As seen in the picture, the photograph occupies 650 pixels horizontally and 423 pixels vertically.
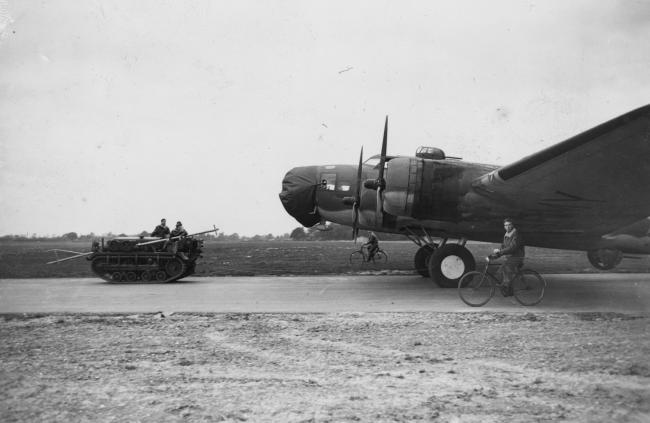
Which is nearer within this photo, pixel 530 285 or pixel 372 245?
pixel 530 285

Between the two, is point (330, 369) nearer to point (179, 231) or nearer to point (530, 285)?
point (530, 285)

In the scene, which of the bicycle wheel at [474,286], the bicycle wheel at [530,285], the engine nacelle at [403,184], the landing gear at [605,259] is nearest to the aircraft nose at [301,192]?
the engine nacelle at [403,184]

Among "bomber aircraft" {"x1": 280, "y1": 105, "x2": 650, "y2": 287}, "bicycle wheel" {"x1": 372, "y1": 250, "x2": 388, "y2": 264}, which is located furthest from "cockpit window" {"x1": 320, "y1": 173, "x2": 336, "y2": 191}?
"bicycle wheel" {"x1": 372, "y1": 250, "x2": 388, "y2": 264}

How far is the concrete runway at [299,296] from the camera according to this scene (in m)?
9.05

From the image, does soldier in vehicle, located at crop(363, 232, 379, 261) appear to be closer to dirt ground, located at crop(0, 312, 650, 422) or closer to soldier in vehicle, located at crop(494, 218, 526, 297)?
soldier in vehicle, located at crop(494, 218, 526, 297)

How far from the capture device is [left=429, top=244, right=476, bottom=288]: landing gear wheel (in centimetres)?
1192

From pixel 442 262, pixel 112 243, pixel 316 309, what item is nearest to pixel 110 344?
pixel 316 309

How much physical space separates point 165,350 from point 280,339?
1.39 meters

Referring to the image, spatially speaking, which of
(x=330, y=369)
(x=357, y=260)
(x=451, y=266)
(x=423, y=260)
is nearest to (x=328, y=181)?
(x=423, y=260)

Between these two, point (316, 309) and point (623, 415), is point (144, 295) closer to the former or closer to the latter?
point (316, 309)

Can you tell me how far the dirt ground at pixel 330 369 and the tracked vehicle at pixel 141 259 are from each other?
6697 mm

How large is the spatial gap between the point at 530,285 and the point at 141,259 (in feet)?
34.2

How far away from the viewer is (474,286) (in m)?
9.25

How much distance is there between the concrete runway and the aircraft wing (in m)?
1.67
